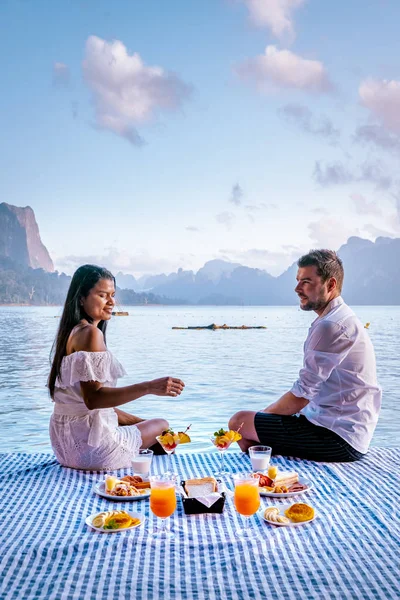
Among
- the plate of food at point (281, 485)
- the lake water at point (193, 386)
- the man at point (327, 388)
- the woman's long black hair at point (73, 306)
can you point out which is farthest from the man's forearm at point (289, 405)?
the lake water at point (193, 386)

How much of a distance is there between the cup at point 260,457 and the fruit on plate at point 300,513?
550 mm

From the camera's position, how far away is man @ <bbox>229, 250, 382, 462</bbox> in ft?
14.8

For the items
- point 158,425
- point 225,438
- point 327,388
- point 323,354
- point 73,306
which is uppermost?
point 73,306

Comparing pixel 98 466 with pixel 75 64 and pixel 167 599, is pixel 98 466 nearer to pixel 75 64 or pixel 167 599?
pixel 167 599

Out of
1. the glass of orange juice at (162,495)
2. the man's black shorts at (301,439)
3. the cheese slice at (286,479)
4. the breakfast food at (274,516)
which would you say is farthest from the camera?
the man's black shorts at (301,439)

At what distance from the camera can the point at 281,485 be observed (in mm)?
3875

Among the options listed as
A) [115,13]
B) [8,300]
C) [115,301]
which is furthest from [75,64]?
[8,300]

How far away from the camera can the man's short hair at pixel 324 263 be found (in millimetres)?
4688

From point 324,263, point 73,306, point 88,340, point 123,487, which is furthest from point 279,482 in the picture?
point 73,306

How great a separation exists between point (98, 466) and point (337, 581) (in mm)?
2178

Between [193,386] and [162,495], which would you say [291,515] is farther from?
[193,386]

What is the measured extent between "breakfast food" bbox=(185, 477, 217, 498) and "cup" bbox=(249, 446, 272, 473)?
404 mm

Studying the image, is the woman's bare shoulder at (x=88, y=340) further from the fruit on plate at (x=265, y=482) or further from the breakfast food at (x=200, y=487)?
the fruit on plate at (x=265, y=482)

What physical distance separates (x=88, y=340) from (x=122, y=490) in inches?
40.9
